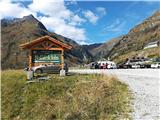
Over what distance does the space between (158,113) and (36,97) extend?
932cm

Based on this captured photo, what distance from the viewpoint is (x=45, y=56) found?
95.7 ft

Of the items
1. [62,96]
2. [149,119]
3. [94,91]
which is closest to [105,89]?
[94,91]

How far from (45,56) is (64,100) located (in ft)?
36.9

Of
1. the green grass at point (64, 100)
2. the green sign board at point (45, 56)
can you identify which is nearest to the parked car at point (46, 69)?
the green sign board at point (45, 56)

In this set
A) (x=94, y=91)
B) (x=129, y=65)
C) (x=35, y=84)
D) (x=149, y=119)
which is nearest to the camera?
(x=149, y=119)

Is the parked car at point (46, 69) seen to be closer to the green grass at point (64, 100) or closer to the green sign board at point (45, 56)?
the green sign board at point (45, 56)

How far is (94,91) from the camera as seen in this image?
18.3 m

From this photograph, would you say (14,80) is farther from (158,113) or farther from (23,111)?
(158,113)

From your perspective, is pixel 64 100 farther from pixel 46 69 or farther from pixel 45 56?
pixel 46 69

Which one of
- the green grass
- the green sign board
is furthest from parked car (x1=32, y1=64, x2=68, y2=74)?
the green grass

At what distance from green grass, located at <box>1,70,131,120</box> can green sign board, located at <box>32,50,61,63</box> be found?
3.49 m

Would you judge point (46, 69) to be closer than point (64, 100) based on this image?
No

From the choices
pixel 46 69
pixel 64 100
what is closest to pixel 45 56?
pixel 46 69

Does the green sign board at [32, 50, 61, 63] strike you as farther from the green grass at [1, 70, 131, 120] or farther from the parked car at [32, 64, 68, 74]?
the green grass at [1, 70, 131, 120]
